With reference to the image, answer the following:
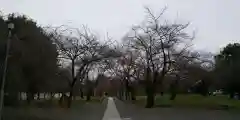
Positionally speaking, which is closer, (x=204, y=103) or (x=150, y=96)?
(x=204, y=103)

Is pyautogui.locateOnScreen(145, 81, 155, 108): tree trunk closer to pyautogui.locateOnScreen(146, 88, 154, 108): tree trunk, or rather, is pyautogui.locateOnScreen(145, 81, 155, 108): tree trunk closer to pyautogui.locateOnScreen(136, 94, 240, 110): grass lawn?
pyautogui.locateOnScreen(146, 88, 154, 108): tree trunk

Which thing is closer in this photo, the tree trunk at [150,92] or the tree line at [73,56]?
the tree line at [73,56]

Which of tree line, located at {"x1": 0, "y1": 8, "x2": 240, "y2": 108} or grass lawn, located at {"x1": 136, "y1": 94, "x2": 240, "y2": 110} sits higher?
tree line, located at {"x1": 0, "y1": 8, "x2": 240, "y2": 108}

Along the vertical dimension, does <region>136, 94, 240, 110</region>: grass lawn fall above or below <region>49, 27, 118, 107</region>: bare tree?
below

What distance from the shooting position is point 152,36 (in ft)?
118

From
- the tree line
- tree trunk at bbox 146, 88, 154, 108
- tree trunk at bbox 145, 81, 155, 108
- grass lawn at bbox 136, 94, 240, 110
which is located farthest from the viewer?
tree trunk at bbox 146, 88, 154, 108

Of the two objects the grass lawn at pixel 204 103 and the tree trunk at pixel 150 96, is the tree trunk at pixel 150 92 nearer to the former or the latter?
the tree trunk at pixel 150 96

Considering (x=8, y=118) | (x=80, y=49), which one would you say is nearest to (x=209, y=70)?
(x=80, y=49)

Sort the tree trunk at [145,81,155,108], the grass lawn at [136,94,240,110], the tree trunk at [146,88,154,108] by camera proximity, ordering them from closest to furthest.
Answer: the grass lawn at [136,94,240,110] < the tree trunk at [145,81,155,108] < the tree trunk at [146,88,154,108]

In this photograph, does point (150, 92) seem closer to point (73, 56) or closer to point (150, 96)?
point (150, 96)

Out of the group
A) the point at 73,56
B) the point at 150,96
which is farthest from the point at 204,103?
the point at 73,56

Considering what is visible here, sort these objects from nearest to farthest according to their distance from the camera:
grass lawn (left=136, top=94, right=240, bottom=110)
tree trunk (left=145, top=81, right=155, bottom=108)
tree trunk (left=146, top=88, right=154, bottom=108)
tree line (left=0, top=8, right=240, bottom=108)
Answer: tree line (left=0, top=8, right=240, bottom=108), grass lawn (left=136, top=94, right=240, bottom=110), tree trunk (left=145, top=81, right=155, bottom=108), tree trunk (left=146, top=88, right=154, bottom=108)

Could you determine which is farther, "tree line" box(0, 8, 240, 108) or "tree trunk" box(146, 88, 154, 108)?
"tree trunk" box(146, 88, 154, 108)

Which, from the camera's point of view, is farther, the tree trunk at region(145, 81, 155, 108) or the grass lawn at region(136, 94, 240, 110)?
the tree trunk at region(145, 81, 155, 108)
